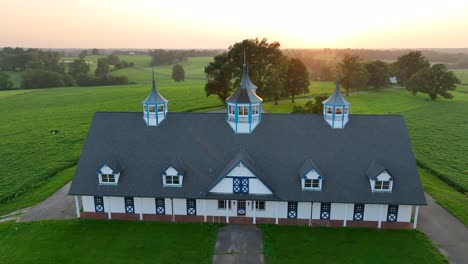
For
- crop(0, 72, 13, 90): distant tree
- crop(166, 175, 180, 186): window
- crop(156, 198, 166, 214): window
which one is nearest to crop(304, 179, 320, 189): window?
crop(166, 175, 180, 186): window

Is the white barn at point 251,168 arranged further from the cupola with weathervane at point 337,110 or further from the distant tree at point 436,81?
the distant tree at point 436,81

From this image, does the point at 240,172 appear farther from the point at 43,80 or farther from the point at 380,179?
the point at 43,80

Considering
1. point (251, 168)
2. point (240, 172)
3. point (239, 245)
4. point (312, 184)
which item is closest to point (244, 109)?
point (251, 168)

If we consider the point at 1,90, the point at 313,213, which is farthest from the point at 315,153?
the point at 1,90

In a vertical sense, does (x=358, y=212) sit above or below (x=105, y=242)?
above

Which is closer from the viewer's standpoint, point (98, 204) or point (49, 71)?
point (98, 204)

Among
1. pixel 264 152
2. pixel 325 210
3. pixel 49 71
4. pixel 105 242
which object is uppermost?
pixel 49 71
